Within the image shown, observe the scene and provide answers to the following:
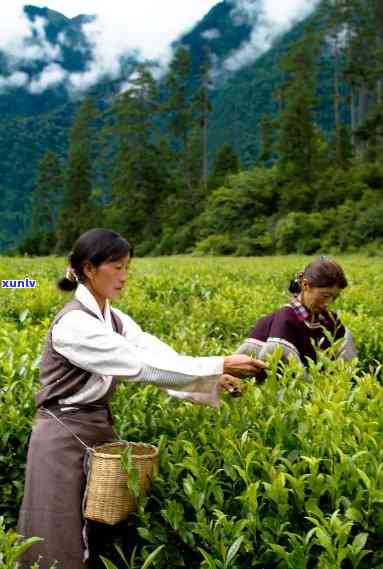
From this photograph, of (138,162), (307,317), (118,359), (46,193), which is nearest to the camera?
(118,359)

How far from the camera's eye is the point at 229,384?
10.5ft

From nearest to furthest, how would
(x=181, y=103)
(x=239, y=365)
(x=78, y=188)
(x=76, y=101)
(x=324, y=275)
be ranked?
(x=239, y=365), (x=324, y=275), (x=181, y=103), (x=78, y=188), (x=76, y=101)

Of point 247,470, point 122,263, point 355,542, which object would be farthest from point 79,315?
point 355,542

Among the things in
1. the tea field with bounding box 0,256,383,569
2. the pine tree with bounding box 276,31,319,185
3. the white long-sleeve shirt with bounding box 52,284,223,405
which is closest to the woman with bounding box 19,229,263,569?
the white long-sleeve shirt with bounding box 52,284,223,405

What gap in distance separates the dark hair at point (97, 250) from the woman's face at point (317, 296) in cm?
146

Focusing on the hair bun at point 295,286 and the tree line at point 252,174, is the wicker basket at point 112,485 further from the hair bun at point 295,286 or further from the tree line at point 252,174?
the tree line at point 252,174

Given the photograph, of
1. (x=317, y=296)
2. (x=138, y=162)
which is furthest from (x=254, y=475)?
(x=138, y=162)

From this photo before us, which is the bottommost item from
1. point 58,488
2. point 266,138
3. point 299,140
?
point 58,488

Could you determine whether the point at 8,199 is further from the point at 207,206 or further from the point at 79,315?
the point at 79,315

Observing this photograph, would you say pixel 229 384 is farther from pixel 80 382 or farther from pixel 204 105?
pixel 204 105

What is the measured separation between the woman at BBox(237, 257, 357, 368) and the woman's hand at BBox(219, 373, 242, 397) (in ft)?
3.13

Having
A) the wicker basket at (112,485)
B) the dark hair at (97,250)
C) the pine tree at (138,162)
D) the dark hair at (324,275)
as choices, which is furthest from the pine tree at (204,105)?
the wicker basket at (112,485)

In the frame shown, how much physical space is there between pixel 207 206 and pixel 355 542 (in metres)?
44.3

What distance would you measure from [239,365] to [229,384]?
10cm
